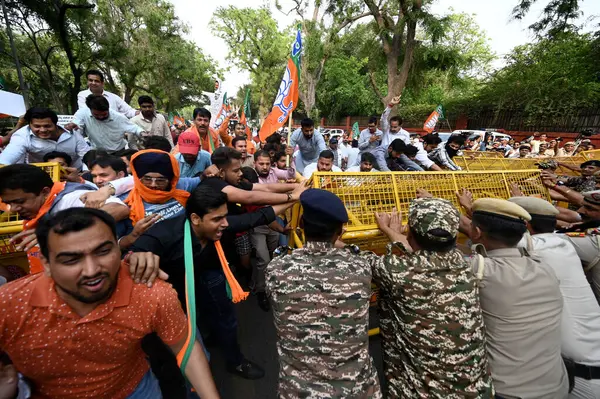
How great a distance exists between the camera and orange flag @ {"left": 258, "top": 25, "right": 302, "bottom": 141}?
5.30 meters

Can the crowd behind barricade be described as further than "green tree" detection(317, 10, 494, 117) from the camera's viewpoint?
No

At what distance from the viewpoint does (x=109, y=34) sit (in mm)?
18094

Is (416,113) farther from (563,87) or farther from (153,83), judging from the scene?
(153,83)

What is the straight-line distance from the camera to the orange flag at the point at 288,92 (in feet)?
17.4

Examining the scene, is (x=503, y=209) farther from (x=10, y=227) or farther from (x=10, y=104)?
(x=10, y=104)

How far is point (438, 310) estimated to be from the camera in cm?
162

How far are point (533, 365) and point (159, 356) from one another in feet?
9.81

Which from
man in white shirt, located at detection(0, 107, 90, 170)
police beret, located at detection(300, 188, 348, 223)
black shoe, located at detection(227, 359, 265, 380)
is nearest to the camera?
police beret, located at detection(300, 188, 348, 223)

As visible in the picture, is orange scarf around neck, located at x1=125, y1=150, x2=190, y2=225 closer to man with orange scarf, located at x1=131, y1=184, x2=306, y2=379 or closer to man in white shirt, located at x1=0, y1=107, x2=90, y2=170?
man with orange scarf, located at x1=131, y1=184, x2=306, y2=379

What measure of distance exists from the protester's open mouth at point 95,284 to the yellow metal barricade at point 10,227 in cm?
172

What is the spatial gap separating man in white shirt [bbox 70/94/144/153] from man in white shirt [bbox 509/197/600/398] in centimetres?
525

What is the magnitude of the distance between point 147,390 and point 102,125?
409cm

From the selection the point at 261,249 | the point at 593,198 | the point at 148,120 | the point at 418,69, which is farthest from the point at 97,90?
the point at 418,69

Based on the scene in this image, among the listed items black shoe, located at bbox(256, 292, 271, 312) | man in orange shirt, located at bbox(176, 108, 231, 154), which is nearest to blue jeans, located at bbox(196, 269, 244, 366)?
black shoe, located at bbox(256, 292, 271, 312)
